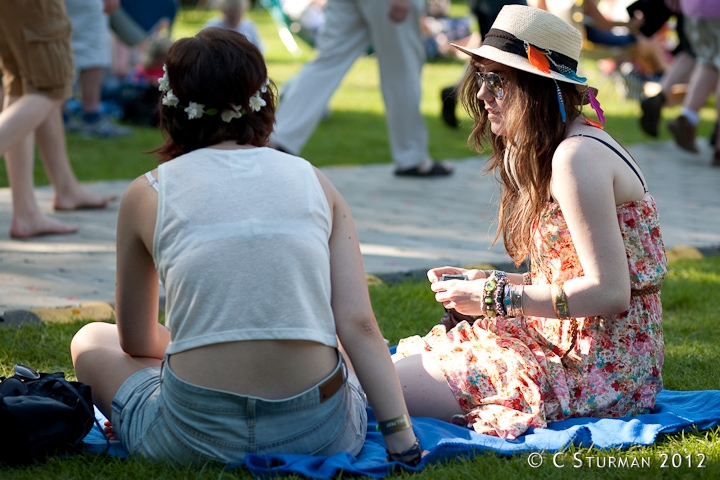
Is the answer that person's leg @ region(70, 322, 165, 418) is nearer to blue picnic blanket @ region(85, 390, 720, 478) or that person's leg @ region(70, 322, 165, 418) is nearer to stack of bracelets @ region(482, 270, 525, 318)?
blue picnic blanket @ region(85, 390, 720, 478)

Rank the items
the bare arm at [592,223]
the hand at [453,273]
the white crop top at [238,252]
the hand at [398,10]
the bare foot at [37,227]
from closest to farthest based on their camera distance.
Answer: the white crop top at [238,252], the bare arm at [592,223], the hand at [453,273], the bare foot at [37,227], the hand at [398,10]

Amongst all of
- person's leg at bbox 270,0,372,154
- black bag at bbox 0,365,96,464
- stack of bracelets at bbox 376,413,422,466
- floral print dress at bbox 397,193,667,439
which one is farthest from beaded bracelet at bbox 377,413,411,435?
person's leg at bbox 270,0,372,154

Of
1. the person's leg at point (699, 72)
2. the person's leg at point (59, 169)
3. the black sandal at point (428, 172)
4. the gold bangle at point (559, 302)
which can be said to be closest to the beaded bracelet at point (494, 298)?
the gold bangle at point (559, 302)

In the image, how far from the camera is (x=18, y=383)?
2.57m

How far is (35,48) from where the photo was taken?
4727mm

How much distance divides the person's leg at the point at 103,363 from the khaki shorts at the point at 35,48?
2399 millimetres

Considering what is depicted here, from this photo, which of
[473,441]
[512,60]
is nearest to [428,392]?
[473,441]

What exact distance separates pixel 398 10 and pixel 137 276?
4585mm

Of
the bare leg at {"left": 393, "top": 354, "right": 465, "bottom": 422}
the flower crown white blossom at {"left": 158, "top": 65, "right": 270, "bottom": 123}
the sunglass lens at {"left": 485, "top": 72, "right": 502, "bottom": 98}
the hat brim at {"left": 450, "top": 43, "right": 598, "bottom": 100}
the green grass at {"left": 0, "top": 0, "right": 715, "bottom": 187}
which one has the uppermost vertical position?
the hat brim at {"left": 450, "top": 43, "right": 598, "bottom": 100}

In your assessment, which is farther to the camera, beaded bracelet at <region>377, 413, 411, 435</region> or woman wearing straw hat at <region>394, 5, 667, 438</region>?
woman wearing straw hat at <region>394, 5, 667, 438</region>

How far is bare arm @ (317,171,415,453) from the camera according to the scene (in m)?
2.35

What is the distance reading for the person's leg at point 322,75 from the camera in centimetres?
666

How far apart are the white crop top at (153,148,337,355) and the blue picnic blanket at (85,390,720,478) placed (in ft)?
1.10

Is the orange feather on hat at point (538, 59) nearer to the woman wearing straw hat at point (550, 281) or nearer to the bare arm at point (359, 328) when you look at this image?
the woman wearing straw hat at point (550, 281)
